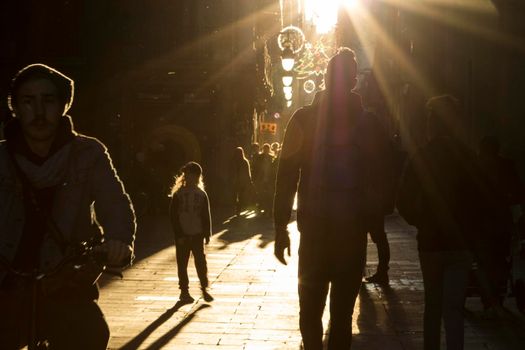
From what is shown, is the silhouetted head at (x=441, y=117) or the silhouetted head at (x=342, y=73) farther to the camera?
the silhouetted head at (x=441, y=117)

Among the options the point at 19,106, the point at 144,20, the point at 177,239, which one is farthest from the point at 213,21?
the point at 19,106

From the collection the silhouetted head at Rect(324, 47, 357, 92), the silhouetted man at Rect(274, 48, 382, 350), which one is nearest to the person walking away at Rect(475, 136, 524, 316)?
the silhouetted man at Rect(274, 48, 382, 350)

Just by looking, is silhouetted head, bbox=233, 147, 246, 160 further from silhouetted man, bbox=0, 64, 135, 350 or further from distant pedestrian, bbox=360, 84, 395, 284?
silhouetted man, bbox=0, 64, 135, 350

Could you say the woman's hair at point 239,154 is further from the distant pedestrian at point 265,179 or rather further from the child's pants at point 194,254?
the child's pants at point 194,254

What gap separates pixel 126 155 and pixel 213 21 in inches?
271

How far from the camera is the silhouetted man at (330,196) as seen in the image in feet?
19.1

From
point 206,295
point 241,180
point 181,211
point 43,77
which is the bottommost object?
point 241,180

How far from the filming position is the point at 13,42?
32281 mm

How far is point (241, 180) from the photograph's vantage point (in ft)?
91.0

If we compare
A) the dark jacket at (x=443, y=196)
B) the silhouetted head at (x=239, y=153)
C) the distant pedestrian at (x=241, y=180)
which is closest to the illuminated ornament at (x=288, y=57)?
the distant pedestrian at (x=241, y=180)

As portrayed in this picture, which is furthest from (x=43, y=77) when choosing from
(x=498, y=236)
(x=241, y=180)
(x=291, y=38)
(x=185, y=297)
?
(x=291, y=38)

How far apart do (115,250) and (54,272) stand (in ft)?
0.84

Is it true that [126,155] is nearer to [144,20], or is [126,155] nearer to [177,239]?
[144,20]

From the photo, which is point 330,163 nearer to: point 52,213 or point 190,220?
point 52,213
